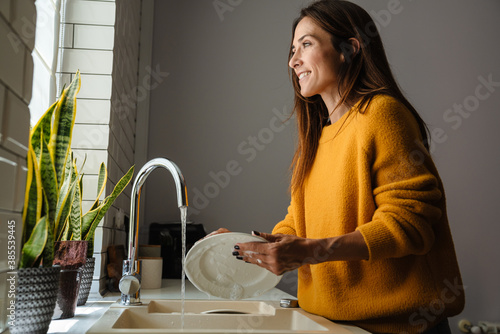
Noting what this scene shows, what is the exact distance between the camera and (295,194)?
1.30m

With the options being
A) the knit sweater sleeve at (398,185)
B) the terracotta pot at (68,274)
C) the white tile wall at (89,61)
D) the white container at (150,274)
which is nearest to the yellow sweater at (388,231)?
the knit sweater sleeve at (398,185)

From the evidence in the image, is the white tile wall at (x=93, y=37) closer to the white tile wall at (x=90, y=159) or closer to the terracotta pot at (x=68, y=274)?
the white tile wall at (x=90, y=159)

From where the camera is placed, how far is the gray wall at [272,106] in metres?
2.61

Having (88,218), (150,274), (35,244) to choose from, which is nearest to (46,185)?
(35,244)

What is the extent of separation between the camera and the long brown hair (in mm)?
1142

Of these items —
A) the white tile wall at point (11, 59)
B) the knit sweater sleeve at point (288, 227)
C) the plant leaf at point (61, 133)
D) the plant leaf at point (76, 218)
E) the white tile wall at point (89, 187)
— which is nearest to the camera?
the white tile wall at point (11, 59)

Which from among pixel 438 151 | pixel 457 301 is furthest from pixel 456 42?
pixel 457 301

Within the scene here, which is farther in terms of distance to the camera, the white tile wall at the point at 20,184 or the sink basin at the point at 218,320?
the sink basin at the point at 218,320

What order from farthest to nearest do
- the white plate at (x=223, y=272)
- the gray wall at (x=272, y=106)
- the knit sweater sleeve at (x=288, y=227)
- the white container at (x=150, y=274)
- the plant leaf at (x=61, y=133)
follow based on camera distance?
the gray wall at (x=272, y=106)
the white container at (x=150, y=274)
the knit sweater sleeve at (x=288, y=227)
the white plate at (x=223, y=272)
the plant leaf at (x=61, y=133)

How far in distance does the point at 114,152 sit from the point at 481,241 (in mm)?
2275

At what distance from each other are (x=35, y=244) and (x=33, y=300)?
9 cm

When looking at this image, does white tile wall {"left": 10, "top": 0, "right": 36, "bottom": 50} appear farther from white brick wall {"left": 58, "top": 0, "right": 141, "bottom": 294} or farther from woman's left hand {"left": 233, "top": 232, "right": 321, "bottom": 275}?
white brick wall {"left": 58, "top": 0, "right": 141, "bottom": 294}

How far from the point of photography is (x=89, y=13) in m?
1.58

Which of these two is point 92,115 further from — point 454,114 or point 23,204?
point 454,114
